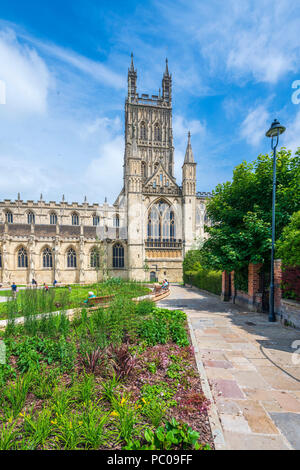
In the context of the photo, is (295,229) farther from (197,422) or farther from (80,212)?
(80,212)

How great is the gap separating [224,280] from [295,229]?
8116mm

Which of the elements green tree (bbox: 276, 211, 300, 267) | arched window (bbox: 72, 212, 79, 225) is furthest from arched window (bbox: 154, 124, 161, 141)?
green tree (bbox: 276, 211, 300, 267)

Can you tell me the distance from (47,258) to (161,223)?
18.0 meters

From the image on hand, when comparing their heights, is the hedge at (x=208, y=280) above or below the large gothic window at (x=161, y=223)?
below

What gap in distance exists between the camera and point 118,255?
3350 cm

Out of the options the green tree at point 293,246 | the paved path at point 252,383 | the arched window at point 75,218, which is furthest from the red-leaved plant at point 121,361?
the arched window at point 75,218

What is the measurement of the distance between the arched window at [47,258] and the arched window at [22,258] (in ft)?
7.98

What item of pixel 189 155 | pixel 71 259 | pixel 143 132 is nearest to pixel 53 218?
pixel 71 259

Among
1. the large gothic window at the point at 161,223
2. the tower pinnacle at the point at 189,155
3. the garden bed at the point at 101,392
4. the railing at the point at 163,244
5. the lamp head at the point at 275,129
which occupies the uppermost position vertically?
the tower pinnacle at the point at 189,155

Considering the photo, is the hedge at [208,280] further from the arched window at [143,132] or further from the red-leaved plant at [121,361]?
the arched window at [143,132]

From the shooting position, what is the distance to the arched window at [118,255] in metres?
33.3

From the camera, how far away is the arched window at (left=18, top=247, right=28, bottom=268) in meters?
31.0

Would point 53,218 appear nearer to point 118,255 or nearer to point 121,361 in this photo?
point 118,255

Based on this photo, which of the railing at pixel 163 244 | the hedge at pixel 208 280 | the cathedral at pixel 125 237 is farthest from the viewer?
the railing at pixel 163 244
